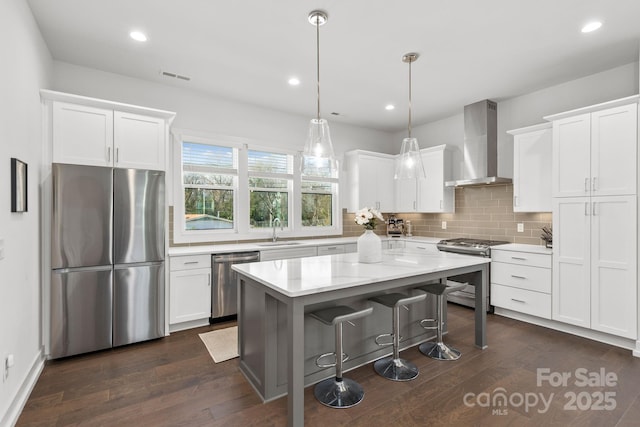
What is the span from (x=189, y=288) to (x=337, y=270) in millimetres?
2021

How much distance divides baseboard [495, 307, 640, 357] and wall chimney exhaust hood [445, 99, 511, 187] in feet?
5.65

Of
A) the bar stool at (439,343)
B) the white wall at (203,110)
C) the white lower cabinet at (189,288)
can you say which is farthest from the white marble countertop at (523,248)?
the white lower cabinet at (189,288)

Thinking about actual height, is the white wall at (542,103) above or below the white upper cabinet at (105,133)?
above

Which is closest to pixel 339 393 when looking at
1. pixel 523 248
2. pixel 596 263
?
pixel 596 263

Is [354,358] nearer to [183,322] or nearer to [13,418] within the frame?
[183,322]

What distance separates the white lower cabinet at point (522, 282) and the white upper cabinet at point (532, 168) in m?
0.64

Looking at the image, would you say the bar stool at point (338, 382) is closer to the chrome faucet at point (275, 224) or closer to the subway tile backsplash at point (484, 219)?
the chrome faucet at point (275, 224)

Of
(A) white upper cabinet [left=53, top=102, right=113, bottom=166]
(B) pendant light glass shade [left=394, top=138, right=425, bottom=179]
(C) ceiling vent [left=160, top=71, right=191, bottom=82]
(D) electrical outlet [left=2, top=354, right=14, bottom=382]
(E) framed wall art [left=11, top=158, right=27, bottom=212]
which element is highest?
(C) ceiling vent [left=160, top=71, right=191, bottom=82]

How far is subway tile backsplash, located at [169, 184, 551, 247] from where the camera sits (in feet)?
13.7

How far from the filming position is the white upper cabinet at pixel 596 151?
9.72ft

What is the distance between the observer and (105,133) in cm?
307

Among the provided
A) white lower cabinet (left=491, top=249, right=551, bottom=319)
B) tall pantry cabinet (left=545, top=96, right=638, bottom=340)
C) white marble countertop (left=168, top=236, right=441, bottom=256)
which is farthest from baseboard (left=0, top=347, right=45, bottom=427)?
tall pantry cabinet (left=545, top=96, right=638, bottom=340)

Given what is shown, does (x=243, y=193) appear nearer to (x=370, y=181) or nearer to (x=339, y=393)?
(x=370, y=181)

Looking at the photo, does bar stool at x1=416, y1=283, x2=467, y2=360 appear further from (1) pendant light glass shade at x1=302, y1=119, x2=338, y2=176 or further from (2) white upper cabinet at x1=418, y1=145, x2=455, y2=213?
(2) white upper cabinet at x1=418, y1=145, x2=455, y2=213
